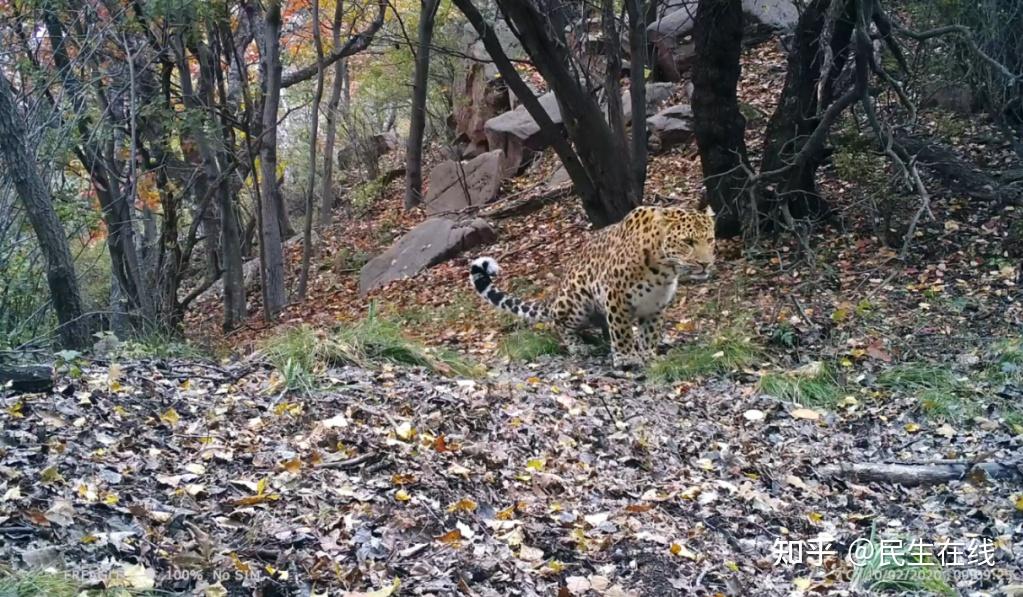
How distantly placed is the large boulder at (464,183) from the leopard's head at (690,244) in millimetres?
9121

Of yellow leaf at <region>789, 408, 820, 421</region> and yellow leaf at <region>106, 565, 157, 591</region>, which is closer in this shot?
yellow leaf at <region>106, 565, 157, 591</region>

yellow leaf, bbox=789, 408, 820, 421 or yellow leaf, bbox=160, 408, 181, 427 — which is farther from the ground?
yellow leaf, bbox=160, 408, 181, 427

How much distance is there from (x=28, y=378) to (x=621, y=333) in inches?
212

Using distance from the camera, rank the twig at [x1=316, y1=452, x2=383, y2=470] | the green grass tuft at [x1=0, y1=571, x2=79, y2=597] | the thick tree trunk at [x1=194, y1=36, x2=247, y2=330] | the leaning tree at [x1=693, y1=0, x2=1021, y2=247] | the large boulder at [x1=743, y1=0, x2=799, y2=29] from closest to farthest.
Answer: the green grass tuft at [x1=0, y1=571, x2=79, y2=597], the twig at [x1=316, y1=452, x2=383, y2=470], the leaning tree at [x1=693, y1=0, x2=1021, y2=247], the thick tree trunk at [x1=194, y1=36, x2=247, y2=330], the large boulder at [x1=743, y1=0, x2=799, y2=29]

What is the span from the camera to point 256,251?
880 inches

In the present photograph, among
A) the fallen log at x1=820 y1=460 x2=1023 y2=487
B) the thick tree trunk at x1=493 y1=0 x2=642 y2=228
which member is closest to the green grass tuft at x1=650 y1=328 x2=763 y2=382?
the fallen log at x1=820 y1=460 x2=1023 y2=487

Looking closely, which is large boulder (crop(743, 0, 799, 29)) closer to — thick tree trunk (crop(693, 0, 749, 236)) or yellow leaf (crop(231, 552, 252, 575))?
thick tree trunk (crop(693, 0, 749, 236))

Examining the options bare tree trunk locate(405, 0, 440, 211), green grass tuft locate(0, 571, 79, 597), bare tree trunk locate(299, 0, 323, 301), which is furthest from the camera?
bare tree trunk locate(405, 0, 440, 211)

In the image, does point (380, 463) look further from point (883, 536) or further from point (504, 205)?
point (504, 205)

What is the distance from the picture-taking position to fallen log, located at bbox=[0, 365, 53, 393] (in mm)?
6223

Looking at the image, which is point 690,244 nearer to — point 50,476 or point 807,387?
point 807,387

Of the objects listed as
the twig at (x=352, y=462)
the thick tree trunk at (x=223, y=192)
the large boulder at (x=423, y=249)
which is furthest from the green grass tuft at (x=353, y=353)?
the large boulder at (x=423, y=249)

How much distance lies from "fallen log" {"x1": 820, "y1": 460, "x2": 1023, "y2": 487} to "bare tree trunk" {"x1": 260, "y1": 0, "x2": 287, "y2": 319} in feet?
32.4

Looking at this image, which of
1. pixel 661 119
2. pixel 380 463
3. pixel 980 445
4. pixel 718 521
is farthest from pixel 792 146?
pixel 380 463
